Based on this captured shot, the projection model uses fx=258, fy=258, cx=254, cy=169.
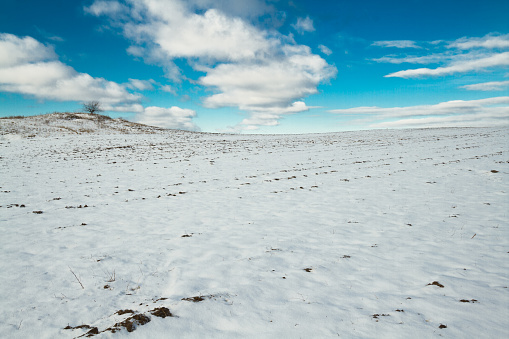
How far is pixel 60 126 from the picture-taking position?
5178 centimetres

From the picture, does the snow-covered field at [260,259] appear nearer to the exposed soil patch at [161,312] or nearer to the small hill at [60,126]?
the exposed soil patch at [161,312]

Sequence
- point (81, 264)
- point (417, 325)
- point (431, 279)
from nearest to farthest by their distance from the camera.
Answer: point (417, 325)
point (431, 279)
point (81, 264)

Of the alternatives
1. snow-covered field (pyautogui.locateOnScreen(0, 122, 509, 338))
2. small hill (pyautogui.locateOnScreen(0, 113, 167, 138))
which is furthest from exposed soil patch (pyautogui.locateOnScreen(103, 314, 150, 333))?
small hill (pyautogui.locateOnScreen(0, 113, 167, 138))

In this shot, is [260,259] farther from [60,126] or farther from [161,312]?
[60,126]

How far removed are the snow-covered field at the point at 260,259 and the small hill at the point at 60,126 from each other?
125 ft

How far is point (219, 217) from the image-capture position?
10414 millimetres

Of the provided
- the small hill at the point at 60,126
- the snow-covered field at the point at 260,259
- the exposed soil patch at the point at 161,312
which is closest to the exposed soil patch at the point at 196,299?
the snow-covered field at the point at 260,259

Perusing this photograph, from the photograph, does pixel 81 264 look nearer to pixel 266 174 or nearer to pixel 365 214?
pixel 365 214

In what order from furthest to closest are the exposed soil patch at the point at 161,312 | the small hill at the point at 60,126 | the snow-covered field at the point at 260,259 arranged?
the small hill at the point at 60,126, the exposed soil patch at the point at 161,312, the snow-covered field at the point at 260,259

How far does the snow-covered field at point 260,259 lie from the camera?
4293 mm

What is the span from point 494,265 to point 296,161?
751 inches

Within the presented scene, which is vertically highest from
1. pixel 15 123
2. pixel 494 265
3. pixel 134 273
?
pixel 15 123

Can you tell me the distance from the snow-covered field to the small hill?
38.1 m

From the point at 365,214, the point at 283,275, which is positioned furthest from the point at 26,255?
the point at 365,214
